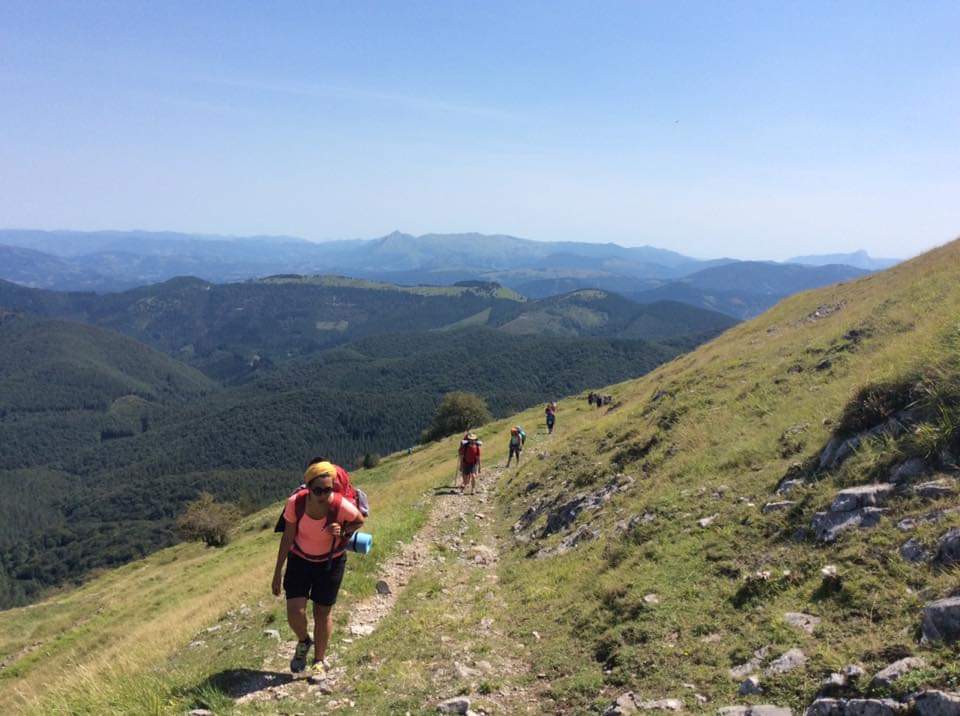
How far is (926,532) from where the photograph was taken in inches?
273

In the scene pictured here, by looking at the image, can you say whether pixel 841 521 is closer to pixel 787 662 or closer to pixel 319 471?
pixel 787 662

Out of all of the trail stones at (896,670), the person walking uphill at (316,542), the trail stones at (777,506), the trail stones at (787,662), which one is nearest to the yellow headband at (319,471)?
Answer: the person walking uphill at (316,542)

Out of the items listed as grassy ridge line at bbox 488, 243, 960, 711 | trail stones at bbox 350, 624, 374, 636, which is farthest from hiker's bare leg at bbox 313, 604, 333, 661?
grassy ridge line at bbox 488, 243, 960, 711

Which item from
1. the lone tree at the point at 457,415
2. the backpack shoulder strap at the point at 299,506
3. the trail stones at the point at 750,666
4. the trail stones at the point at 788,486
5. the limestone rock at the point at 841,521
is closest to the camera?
the trail stones at the point at 750,666

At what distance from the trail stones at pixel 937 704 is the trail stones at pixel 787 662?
4.76 ft

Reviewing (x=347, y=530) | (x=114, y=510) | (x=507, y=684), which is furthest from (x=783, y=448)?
(x=114, y=510)

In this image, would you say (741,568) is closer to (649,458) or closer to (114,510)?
(649,458)

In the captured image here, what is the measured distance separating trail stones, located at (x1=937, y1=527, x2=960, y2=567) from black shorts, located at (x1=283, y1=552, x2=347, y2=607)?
7.49 meters

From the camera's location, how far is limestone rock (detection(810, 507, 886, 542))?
7805 millimetres

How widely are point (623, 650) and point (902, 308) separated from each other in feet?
58.2

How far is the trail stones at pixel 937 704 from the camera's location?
14.5ft

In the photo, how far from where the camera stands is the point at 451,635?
946 cm

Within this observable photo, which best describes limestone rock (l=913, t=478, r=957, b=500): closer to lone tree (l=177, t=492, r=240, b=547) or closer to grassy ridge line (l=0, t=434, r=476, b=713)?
grassy ridge line (l=0, t=434, r=476, b=713)

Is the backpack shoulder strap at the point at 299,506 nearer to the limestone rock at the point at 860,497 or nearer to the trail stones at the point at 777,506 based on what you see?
the trail stones at the point at 777,506
